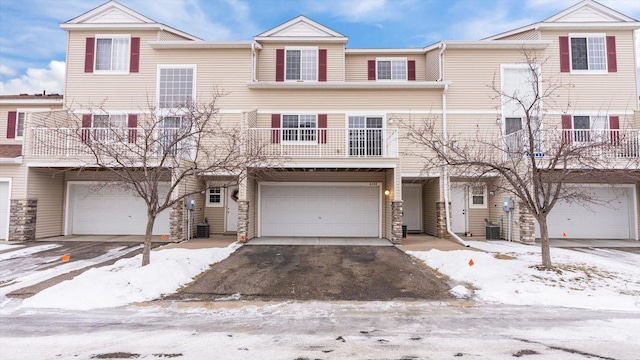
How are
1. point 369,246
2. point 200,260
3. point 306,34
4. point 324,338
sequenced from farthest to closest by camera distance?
Result: point 306,34, point 369,246, point 200,260, point 324,338

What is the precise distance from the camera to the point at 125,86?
14.7 meters

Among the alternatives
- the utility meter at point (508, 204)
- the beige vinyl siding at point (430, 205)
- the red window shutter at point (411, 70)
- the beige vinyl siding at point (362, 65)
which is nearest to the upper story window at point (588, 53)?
the beige vinyl siding at point (362, 65)

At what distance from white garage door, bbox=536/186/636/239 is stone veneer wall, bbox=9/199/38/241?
69.3 ft

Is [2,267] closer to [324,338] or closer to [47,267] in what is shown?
[47,267]

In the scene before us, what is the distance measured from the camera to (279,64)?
1580 centimetres

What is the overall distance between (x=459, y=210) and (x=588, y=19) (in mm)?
10659

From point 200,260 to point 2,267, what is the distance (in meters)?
5.22

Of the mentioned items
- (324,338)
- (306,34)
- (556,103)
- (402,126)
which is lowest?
(324,338)

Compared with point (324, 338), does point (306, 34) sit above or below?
above

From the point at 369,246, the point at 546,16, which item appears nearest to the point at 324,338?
the point at 369,246

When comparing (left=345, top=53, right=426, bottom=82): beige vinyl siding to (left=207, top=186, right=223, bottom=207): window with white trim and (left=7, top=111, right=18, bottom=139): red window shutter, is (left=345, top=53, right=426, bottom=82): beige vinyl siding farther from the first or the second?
(left=7, top=111, right=18, bottom=139): red window shutter

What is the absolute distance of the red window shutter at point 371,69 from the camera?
1664 centimetres

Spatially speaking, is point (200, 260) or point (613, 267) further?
point (200, 260)

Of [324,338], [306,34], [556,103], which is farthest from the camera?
[306,34]
